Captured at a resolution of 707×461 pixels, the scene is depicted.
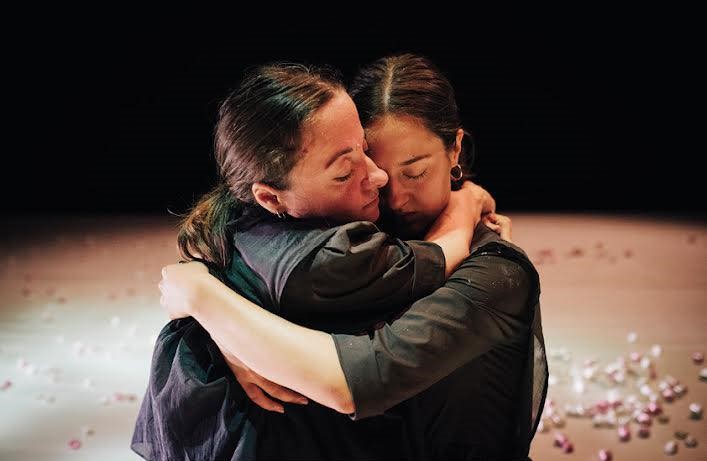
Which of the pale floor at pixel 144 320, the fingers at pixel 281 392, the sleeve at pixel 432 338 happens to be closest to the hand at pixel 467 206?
the sleeve at pixel 432 338

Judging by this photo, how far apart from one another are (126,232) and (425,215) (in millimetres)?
4438

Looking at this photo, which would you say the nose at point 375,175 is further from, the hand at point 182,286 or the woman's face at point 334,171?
the hand at point 182,286

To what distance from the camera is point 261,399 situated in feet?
3.90

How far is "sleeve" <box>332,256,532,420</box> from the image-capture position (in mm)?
1058

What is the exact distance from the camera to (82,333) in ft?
11.0

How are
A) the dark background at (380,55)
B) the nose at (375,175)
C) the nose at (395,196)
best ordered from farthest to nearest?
the dark background at (380,55), the nose at (395,196), the nose at (375,175)

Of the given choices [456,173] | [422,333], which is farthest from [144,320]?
[422,333]

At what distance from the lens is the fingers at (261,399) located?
1184 mm

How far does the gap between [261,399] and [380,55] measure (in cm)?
497

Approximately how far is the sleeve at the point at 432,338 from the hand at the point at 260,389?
0.50 feet

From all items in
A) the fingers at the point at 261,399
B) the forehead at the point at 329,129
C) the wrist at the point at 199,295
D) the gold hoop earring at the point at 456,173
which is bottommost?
the fingers at the point at 261,399

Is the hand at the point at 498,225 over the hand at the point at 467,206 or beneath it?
beneath

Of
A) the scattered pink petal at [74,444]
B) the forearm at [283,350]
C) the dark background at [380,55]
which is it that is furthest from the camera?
the dark background at [380,55]

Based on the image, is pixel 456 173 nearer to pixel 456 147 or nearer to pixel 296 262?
pixel 456 147
